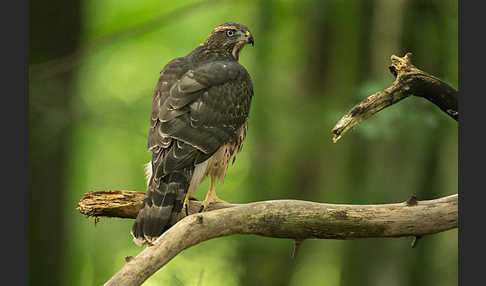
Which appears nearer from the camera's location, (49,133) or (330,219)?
(330,219)

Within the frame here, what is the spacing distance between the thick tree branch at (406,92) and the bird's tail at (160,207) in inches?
42.0

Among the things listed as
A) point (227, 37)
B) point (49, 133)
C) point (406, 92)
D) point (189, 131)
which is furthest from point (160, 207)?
point (49, 133)

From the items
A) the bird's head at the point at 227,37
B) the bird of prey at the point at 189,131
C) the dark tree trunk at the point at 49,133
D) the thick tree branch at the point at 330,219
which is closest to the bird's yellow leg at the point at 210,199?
the bird of prey at the point at 189,131

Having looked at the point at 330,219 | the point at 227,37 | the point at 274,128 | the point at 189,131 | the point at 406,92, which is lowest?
the point at 330,219

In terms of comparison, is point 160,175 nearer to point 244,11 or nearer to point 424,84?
point 424,84

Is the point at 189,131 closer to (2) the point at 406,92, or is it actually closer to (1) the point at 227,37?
(1) the point at 227,37

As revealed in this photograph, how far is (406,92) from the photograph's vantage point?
3.55 metres

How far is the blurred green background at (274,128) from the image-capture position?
560 cm

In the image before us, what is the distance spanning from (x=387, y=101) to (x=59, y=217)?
3.21 meters

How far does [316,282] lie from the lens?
687cm

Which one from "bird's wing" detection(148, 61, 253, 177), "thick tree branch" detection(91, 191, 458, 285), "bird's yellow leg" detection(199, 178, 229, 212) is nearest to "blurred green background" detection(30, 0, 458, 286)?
"bird's yellow leg" detection(199, 178, 229, 212)

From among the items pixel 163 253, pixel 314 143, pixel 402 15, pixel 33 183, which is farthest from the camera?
pixel 314 143

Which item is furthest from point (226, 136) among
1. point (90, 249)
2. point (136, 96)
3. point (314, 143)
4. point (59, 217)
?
point (90, 249)

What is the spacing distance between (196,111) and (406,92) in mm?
1313
